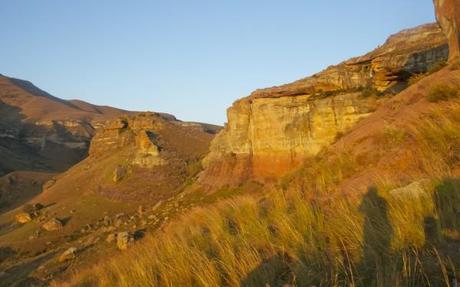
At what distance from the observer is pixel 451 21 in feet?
46.2

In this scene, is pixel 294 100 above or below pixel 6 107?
below

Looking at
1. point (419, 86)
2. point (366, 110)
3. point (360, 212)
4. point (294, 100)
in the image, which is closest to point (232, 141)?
point (294, 100)

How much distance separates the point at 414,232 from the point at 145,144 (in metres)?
37.8

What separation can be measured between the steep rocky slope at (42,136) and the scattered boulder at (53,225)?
41998mm

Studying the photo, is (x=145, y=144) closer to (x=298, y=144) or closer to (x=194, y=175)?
(x=194, y=175)

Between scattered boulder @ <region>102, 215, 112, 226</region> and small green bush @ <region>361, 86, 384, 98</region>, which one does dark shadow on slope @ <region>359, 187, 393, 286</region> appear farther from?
scattered boulder @ <region>102, 215, 112, 226</region>

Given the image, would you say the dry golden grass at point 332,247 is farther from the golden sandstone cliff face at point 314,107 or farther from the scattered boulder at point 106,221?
the scattered boulder at point 106,221

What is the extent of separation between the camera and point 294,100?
23453mm

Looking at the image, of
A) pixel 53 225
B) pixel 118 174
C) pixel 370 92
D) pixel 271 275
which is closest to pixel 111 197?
pixel 118 174

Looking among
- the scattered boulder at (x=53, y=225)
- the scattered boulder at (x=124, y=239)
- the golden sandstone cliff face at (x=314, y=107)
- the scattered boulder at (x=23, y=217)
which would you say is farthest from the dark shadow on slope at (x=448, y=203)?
the scattered boulder at (x=23, y=217)

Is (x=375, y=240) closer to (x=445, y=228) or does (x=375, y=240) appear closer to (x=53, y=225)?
(x=445, y=228)

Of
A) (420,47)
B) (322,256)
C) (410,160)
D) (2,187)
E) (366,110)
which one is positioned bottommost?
(2,187)

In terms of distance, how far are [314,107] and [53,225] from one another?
20.7m

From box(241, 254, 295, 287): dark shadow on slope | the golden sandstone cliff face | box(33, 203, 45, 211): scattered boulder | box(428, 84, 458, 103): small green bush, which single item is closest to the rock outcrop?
the golden sandstone cliff face
